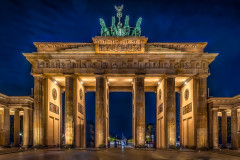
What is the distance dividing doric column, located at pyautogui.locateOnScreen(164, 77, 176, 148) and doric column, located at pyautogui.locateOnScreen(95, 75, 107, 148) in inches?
344

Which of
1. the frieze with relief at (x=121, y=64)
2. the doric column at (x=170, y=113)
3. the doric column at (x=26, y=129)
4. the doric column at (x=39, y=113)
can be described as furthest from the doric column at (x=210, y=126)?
the doric column at (x=26, y=129)

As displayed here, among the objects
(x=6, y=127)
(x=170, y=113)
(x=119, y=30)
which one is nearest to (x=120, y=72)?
(x=119, y=30)

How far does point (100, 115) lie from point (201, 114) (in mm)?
14034

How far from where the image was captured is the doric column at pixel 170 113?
121ft

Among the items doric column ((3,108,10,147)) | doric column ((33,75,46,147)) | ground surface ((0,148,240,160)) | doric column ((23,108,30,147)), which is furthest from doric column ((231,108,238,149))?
doric column ((3,108,10,147))

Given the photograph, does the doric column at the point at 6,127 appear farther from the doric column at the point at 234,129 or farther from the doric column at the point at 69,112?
the doric column at the point at 234,129

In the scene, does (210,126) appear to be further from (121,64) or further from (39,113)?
(39,113)

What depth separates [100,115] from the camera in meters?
37.8

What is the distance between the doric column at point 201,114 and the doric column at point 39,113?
21.6 metres

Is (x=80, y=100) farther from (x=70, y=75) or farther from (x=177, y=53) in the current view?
(x=177, y=53)

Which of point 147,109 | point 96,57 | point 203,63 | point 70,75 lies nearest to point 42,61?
point 70,75

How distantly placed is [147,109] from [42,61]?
8143 centimetres

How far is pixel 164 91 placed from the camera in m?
39.7

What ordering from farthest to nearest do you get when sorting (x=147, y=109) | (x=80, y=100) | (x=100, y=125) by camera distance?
(x=147, y=109) → (x=80, y=100) → (x=100, y=125)
